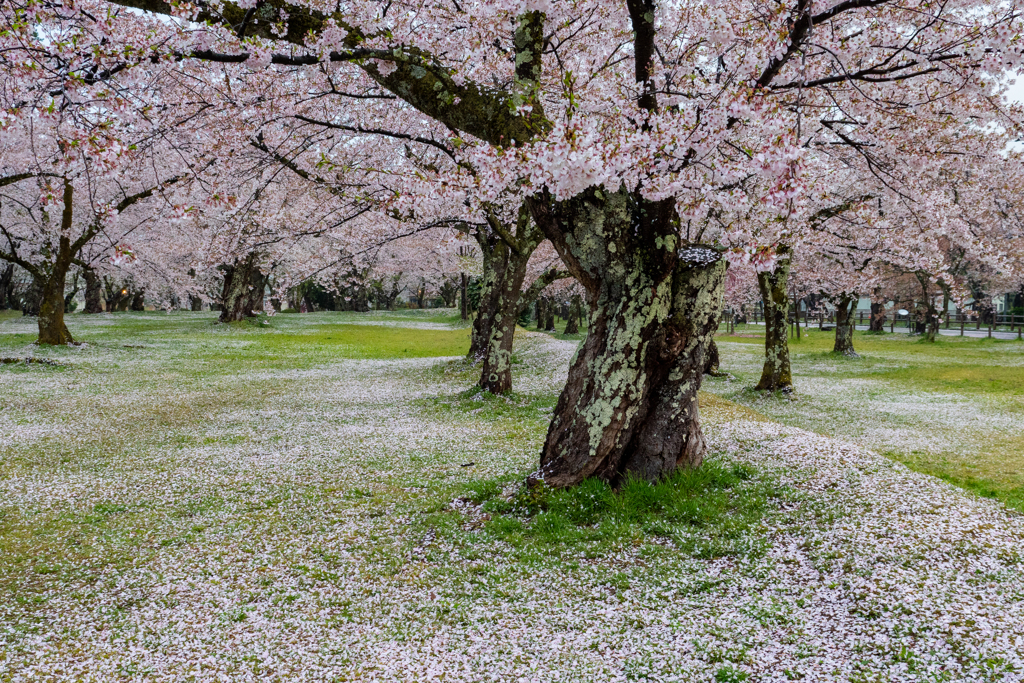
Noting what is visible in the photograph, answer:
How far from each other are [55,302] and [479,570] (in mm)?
28535

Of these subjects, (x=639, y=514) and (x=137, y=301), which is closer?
(x=639, y=514)

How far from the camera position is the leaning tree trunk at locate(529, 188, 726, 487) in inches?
321

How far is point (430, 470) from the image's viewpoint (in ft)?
36.3

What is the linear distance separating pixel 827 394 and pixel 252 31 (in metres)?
19.3

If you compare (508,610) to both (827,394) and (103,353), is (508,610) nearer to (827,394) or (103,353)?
(827,394)

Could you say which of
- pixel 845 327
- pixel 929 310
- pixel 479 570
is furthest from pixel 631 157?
pixel 929 310

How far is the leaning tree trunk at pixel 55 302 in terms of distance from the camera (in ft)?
85.0

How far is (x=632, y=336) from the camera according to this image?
8.17m

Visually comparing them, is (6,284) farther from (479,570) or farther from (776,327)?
(479,570)

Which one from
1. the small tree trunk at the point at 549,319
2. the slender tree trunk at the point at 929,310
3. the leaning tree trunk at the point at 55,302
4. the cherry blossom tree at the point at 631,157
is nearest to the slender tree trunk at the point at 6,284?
the leaning tree trunk at the point at 55,302

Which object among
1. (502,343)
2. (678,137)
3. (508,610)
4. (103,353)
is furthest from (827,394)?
(103,353)

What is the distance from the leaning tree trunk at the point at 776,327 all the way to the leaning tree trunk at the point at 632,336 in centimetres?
1237

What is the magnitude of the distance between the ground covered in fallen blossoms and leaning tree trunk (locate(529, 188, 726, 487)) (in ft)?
2.67

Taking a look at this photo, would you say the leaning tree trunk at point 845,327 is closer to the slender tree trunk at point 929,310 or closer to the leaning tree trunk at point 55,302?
the slender tree trunk at point 929,310
